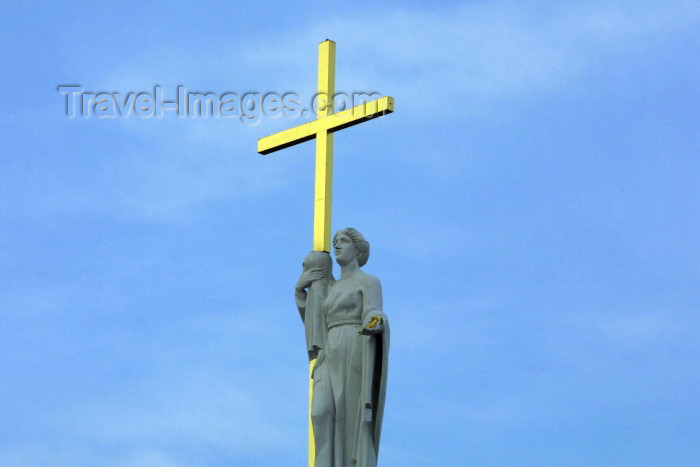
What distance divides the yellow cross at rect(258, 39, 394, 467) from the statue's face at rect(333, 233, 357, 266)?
0.74ft

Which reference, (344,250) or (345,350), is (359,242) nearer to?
(344,250)

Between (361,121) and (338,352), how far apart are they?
2.57 meters

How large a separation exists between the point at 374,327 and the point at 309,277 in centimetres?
126

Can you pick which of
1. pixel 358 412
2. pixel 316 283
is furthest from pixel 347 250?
pixel 358 412

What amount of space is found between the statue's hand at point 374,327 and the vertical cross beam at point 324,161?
1.30m

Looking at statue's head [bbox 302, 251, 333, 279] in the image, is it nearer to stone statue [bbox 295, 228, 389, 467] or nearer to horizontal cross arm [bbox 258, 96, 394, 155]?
stone statue [bbox 295, 228, 389, 467]

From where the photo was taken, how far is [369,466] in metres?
18.7

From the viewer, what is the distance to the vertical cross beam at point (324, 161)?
19.9 meters

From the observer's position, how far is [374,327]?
61.9ft

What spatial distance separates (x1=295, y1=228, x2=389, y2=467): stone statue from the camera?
1888 centimetres

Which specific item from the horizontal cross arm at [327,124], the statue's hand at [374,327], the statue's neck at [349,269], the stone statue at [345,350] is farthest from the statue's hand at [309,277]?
the horizontal cross arm at [327,124]

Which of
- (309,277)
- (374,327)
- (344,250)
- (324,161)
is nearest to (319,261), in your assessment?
(309,277)

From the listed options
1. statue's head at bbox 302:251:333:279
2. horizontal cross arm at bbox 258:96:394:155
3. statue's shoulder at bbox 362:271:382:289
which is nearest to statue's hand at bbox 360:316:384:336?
statue's shoulder at bbox 362:271:382:289

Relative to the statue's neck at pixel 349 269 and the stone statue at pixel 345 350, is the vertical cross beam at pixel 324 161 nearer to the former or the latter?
the stone statue at pixel 345 350
